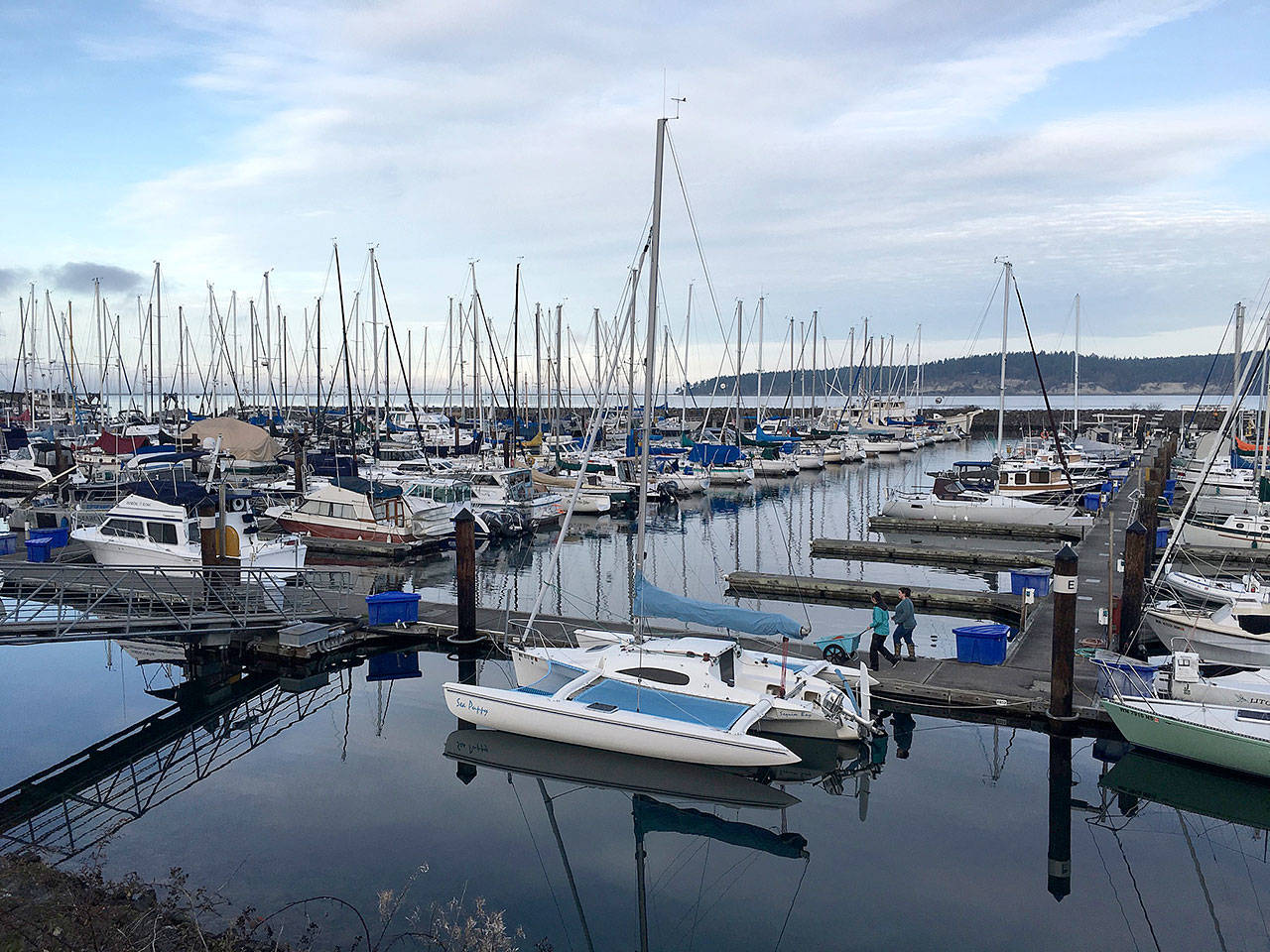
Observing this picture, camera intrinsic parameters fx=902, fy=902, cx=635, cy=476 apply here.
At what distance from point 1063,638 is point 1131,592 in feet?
17.2

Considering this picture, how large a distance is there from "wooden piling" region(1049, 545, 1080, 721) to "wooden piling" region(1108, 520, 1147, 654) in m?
4.42

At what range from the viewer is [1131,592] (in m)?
19.4

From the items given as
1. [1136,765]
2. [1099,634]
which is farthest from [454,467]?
[1136,765]

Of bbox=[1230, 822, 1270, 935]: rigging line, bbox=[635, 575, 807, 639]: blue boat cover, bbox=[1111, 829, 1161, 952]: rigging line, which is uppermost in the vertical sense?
bbox=[635, 575, 807, 639]: blue boat cover

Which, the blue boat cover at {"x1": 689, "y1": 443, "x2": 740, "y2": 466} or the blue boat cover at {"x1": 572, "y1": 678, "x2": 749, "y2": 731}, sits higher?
the blue boat cover at {"x1": 689, "y1": 443, "x2": 740, "y2": 466}

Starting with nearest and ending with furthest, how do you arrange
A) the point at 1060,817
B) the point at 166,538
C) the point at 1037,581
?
the point at 1060,817
the point at 1037,581
the point at 166,538

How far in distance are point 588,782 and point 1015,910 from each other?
665 centimetres

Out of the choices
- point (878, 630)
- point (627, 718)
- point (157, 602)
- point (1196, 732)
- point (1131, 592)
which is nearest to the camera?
point (1196, 732)

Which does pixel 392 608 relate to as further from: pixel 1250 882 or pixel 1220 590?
pixel 1220 590

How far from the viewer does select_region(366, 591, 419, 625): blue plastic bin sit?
21455 mm

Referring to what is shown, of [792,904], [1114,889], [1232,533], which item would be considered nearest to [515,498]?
[1232,533]

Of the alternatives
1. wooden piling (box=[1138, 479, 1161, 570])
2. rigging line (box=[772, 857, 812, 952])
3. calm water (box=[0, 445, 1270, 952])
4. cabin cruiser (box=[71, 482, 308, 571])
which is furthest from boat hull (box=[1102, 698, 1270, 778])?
cabin cruiser (box=[71, 482, 308, 571])

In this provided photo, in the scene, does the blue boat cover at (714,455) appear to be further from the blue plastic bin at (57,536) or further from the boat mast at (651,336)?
the boat mast at (651,336)

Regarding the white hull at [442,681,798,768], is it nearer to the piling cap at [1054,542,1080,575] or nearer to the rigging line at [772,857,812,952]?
the rigging line at [772,857,812,952]
